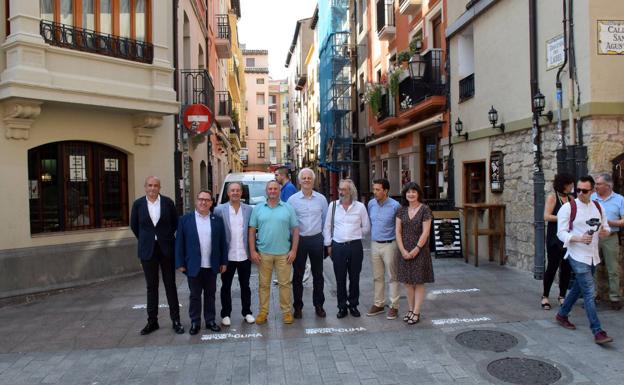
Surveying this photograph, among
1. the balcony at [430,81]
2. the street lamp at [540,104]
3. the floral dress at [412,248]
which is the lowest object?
the floral dress at [412,248]

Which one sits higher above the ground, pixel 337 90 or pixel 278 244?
pixel 337 90

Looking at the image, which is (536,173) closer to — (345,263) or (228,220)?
(345,263)

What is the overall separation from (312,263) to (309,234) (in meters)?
0.37

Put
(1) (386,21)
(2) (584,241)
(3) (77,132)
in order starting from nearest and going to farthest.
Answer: (2) (584,241) < (3) (77,132) < (1) (386,21)

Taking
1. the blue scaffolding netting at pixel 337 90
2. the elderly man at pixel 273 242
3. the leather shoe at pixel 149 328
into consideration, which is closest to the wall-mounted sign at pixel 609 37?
the elderly man at pixel 273 242

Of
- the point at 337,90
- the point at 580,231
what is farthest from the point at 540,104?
the point at 337,90

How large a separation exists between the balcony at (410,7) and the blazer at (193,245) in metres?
10.2

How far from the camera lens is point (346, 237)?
20.5ft

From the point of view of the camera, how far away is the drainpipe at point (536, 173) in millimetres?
7797

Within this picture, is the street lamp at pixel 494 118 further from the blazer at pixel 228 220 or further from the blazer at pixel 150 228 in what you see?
the blazer at pixel 150 228

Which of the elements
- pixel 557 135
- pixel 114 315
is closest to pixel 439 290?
pixel 557 135

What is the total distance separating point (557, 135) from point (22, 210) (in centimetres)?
815

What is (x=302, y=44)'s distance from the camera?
43.8 meters

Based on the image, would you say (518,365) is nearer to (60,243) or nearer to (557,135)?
(557,135)
